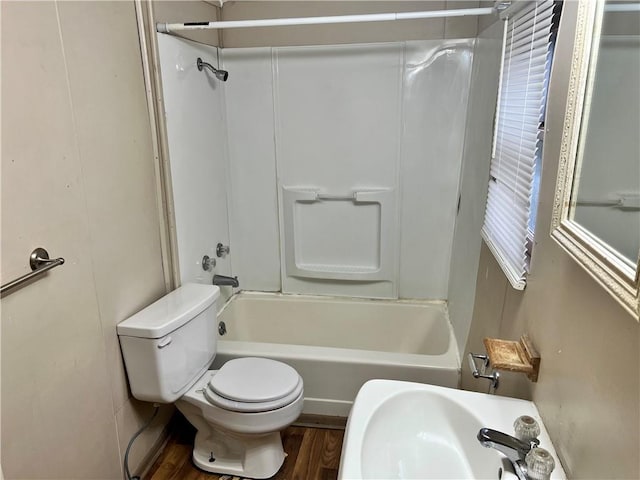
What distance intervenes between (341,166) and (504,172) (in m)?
1.11

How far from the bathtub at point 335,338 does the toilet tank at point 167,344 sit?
324 mm

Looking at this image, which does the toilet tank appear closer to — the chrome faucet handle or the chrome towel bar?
the chrome towel bar

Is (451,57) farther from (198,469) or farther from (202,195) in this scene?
(198,469)

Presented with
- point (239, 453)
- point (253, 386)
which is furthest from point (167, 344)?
point (239, 453)

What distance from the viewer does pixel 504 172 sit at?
150cm

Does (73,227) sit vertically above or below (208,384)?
above

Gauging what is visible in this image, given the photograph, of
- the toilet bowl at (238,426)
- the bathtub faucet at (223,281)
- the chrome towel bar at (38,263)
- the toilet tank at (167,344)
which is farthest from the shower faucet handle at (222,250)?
the chrome towel bar at (38,263)

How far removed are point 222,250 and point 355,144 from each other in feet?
3.09

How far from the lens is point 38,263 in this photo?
4.13 feet

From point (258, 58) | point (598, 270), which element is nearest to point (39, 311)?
point (598, 270)

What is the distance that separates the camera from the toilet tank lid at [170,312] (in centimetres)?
164

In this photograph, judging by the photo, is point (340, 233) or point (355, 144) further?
point (340, 233)

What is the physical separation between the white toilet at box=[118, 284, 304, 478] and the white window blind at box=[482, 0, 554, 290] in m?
1.01

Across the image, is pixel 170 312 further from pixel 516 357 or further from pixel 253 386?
pixel 516 357
